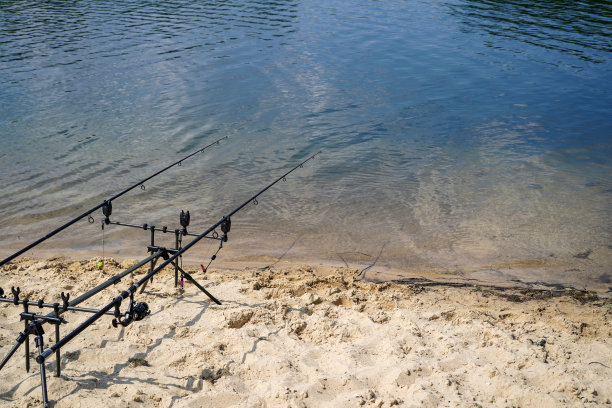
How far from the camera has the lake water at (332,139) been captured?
24.1 ft

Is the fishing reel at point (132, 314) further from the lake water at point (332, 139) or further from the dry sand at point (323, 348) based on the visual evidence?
the lake water at point (332, 139)

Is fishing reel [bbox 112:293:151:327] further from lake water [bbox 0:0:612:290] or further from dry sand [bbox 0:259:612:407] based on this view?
lake water [bbox 0:0:612:290]

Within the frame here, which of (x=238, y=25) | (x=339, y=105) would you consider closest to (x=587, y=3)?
(x=238, y=25)

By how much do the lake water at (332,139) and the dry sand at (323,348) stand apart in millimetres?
1088

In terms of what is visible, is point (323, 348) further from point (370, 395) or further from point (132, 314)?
point (132, 314)

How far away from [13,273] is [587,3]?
83.7 ft

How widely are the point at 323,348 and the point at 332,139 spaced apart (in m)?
6.94

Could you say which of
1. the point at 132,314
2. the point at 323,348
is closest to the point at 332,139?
the point at 323,348

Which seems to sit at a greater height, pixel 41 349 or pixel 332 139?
pixel 41 349

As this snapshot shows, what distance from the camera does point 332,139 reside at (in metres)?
11.0

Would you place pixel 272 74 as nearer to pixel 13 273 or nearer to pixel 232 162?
pixel 232 162

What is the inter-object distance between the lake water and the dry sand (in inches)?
42.9

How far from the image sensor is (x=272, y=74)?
50.0 feet

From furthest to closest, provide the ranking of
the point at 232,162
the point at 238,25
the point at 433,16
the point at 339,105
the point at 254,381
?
the point at 433,16 < the point at 238,25 < the point at 339,105 < the point at 232,162 < the point at 254,381
